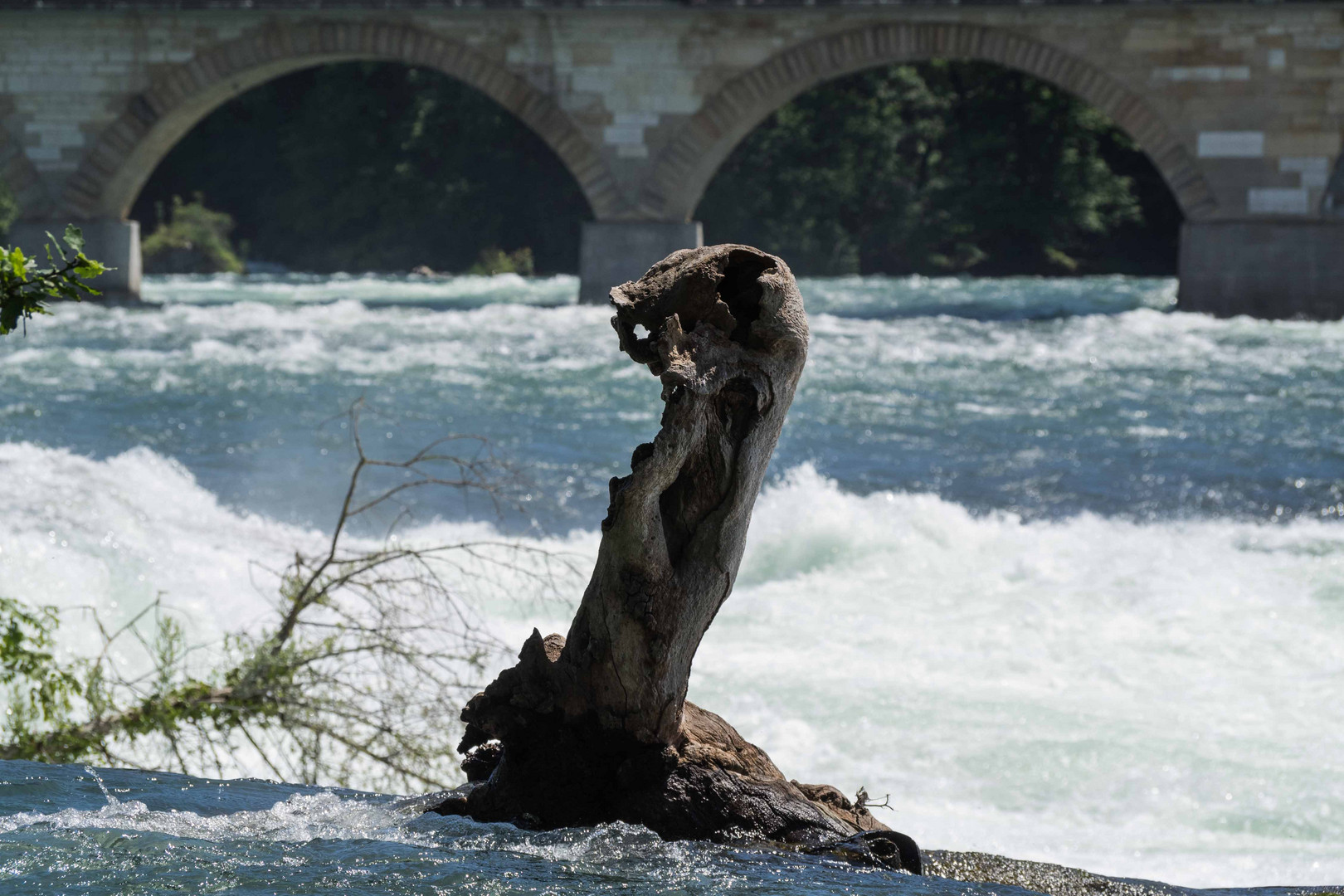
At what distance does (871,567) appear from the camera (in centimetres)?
808

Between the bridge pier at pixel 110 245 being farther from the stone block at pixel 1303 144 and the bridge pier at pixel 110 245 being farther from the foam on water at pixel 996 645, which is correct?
the stone block at pixel 1303 144

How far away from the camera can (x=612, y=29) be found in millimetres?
21812

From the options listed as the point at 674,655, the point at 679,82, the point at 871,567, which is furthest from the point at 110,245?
the point at 674,655

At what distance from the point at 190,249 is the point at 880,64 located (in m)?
18.1

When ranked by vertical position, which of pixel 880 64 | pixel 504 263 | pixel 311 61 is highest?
pixel 504 263

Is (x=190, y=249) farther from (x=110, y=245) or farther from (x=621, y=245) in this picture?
(x=621, y=245)

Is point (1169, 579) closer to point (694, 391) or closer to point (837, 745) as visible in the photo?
point (837, 745)

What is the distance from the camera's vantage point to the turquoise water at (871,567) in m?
2.74

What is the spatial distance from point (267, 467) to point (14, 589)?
161 inches

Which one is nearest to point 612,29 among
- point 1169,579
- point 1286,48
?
point 1286,48

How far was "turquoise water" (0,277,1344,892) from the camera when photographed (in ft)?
8.99

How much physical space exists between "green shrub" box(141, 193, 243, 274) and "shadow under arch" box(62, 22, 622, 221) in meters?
10.6

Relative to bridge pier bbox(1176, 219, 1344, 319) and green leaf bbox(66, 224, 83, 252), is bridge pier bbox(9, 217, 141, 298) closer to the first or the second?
bridge pier bbox(1176, 219, 1344, 319)

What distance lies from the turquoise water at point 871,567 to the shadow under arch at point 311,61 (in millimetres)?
5896
